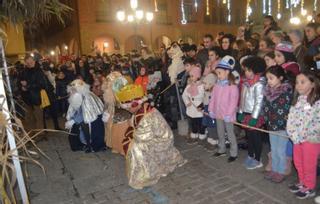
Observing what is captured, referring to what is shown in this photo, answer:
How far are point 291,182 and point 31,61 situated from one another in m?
6.11

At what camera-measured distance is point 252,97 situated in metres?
4.53

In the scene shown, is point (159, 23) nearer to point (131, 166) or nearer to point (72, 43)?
point (72, 43)

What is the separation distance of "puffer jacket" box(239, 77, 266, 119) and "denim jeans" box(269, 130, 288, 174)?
443 millimetres

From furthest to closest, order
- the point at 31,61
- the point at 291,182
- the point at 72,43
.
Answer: the point at 72,43 → the point at 31,61 → the point at 291,182

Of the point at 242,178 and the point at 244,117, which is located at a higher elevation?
the point at 244,117

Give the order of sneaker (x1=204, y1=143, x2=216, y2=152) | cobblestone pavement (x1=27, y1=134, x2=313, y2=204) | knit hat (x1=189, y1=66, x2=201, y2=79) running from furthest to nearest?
knit hat (x1=189, y1=66, x2=201, y2=79) < sneaker (x1=204, y1=143, x2=216, y2=152) < cobblestone pavement (x1=27, y1=134, x2=313, y2=204)

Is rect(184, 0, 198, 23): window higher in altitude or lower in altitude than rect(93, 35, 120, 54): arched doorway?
higher

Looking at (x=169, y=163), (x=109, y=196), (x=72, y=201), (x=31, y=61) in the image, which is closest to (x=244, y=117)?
(x=169, y=163)

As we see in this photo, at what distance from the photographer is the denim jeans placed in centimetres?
402

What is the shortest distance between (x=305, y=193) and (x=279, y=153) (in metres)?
→ 0.62

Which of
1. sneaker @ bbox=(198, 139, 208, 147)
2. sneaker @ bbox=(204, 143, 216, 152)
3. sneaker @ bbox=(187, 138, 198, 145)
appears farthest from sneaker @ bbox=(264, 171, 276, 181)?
sneaker @ bbox=(187, 138, 198, 145)

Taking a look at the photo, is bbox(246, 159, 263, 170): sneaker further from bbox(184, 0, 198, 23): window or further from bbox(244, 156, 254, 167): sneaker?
bbox(184, 0, 198, 23): window

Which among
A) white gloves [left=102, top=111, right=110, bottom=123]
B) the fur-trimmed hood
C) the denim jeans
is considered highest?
the fur-trimmed hood

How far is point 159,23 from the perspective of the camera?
89.2 feet
